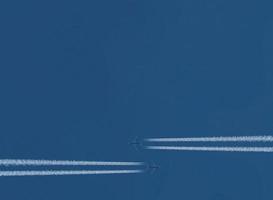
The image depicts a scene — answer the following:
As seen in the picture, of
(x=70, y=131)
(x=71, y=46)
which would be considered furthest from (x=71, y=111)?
(x=71, y=46)

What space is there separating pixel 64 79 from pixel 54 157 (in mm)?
183

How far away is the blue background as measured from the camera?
109 centimetres

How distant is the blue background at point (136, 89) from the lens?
3.56 ft

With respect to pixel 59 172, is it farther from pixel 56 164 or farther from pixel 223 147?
pixel 223 147

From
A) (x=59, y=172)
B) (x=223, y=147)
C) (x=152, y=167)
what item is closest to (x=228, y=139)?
(x=223, y=147)

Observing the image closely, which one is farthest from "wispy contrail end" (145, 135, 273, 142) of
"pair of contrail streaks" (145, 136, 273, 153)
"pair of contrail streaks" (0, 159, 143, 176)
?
"pair of contrail streaks" (0, 159, 143, 176)

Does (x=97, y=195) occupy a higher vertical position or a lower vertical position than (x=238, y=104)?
lower

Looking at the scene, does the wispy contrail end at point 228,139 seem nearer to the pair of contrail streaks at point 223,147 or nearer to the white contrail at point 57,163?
the pair of contrail streaks at point 223,147

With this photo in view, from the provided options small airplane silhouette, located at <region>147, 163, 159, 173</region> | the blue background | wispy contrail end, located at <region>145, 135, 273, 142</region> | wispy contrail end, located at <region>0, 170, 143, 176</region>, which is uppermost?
the blue background

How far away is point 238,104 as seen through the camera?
46.0 inches

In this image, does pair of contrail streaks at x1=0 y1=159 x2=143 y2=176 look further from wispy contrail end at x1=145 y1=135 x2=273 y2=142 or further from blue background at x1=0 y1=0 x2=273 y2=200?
wispy contrail end at x1=145 y1=135 x2=273 y2=142

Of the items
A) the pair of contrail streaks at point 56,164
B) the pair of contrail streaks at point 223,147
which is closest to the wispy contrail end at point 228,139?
the pair of contrail streaks at point 223,147

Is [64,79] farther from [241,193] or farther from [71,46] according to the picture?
[241,193]

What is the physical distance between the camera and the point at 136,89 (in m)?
1.14
